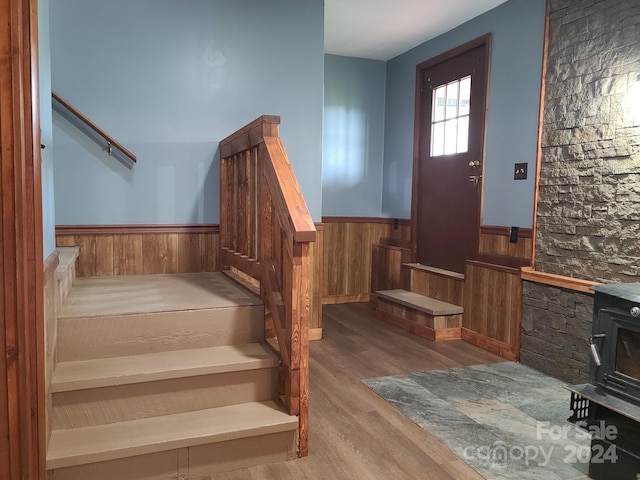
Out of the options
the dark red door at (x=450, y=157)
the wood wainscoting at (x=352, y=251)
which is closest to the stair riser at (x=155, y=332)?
the dark red door at (x=450, y=157)

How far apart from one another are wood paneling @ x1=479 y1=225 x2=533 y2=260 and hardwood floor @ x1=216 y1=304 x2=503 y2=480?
0.77m

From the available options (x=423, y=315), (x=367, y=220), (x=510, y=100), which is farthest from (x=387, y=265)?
(x=510, y=100)

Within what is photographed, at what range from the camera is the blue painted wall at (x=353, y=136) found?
504 cm

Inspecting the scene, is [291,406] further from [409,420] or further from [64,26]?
[64,26]

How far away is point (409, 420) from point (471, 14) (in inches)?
125

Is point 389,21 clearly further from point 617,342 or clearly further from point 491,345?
point 617,342

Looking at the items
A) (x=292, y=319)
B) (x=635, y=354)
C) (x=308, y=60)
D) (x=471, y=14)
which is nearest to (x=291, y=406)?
(x=292, y=319)

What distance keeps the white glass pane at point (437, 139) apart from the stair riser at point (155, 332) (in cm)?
278

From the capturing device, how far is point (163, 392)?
80.8 inches

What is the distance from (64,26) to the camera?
3.02 m

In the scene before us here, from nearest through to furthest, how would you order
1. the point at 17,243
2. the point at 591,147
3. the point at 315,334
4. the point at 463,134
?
the point at 17,243, the point at 591,147, the point at 315,334, the point at 463,134

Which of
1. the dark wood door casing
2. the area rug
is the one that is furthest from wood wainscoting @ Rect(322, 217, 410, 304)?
the dark wood door casing

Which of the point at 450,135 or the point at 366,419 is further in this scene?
the point at 450,135

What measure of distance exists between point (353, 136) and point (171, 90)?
2.31 metres
